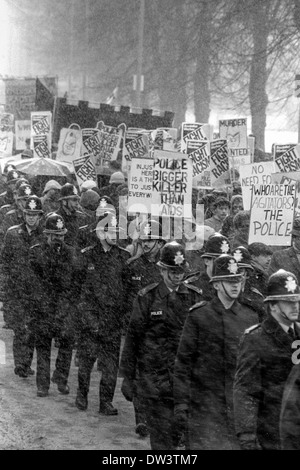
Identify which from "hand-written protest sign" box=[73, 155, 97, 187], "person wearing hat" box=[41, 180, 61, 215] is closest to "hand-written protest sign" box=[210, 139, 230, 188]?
"hand-written protest sign" box=[73, 155, 97, 187]

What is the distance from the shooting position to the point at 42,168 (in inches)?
733

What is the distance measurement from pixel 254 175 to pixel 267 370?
729 cm

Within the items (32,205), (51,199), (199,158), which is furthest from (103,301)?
(199,158)

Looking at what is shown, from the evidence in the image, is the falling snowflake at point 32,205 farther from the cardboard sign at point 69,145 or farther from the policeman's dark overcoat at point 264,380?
the cardboard sign at point 69,145

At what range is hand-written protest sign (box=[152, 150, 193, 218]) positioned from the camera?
11.6m

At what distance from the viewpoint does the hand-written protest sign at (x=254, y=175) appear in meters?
12.8

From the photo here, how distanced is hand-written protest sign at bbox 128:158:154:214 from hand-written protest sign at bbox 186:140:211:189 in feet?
7.25

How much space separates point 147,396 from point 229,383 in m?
1.24

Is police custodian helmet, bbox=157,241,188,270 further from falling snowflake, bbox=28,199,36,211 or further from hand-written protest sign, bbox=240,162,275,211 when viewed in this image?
hand-written protest sign, bbox=240,162,275,211

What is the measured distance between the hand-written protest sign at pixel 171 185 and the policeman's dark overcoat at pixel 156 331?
3611mm

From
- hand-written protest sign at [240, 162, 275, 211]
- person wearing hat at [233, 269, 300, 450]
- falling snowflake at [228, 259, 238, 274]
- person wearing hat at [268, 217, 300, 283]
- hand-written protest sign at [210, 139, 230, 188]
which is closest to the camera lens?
person wearing hat at [233, 269, 300, 450]

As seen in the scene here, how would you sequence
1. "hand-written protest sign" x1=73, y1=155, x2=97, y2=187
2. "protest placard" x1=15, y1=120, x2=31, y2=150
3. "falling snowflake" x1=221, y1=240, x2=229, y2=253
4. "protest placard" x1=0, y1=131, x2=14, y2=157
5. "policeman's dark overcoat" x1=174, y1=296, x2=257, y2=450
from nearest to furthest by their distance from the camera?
"policeman's dark overcoat" x1=174, y1=296, x2=257, y2=450 → "falling snowflake" x1=221, y1=240, x2=229, y2=253 → "hand-written protest sign" x1=73, y1=155, x2=97, y2=187 → "protest placard" x1=0, y1=131, x2=14, y2=157 → "protest placard" x1=15, y1=120, x2=31, y2=150

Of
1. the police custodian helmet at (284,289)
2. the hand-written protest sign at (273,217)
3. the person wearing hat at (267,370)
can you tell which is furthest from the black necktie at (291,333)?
the hand-written protest sign at (273,217)

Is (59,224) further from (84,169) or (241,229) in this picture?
(84,169)
